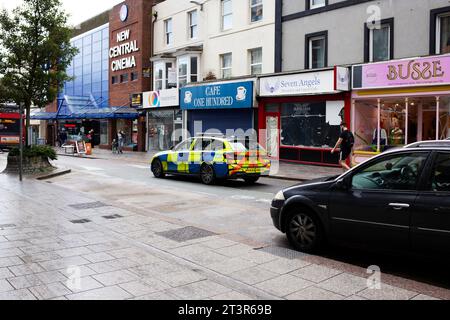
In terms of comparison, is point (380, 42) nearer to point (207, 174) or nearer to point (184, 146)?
point (184, 146)

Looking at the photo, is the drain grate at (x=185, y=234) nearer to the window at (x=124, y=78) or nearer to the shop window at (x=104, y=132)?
the window at (x=124, y=78)

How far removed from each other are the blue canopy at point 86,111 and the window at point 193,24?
7.91 metres

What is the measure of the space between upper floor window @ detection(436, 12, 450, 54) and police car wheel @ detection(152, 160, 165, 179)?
10800mm

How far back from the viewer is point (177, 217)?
9.16m

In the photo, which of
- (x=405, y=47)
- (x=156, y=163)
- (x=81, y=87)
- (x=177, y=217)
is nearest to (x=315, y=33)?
(x=405, y=47)

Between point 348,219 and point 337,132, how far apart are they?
1465 centimetres

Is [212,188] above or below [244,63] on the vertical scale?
below

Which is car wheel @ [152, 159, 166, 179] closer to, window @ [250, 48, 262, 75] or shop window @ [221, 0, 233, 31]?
window @ [250, 48, 262, 75]

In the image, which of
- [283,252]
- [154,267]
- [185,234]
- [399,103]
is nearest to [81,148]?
[399,103]

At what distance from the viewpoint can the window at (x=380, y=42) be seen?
59.1 ft

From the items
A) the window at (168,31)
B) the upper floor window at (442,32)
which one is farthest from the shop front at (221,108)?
the upper floor window at (442,32)

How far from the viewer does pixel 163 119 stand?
1261 inches
